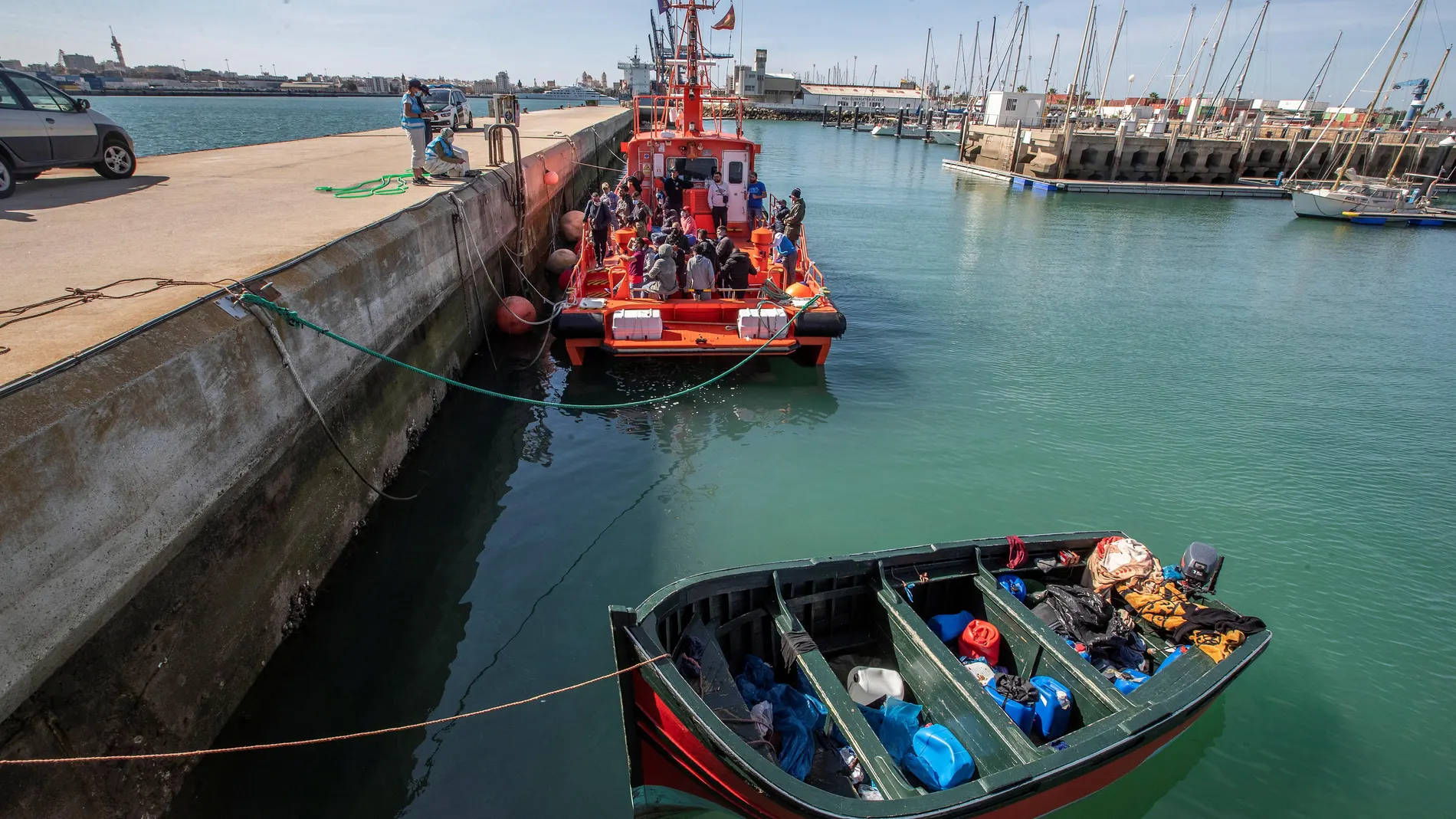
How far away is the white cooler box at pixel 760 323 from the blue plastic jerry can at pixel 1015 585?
525 centimetres

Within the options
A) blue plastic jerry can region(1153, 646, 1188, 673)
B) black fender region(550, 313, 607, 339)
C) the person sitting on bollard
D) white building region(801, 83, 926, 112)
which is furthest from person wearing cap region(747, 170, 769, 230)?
white building region(801, 83, 926, 112)

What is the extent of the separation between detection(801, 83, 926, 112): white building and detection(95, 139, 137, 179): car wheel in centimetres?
10210

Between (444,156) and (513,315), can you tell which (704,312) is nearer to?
(513,315)

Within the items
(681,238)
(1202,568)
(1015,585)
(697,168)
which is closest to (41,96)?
(681,238)

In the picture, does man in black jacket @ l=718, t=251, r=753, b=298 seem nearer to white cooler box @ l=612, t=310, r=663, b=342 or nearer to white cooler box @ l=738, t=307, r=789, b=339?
white cooler box @ l=738, t=307, r=789, b=339

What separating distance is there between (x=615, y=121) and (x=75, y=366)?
40.8 m

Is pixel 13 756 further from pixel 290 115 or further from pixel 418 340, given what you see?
pixel 290 115

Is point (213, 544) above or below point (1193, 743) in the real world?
above

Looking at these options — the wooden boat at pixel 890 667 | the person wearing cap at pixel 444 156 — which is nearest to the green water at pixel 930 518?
the wooden boat at pixel 890 667

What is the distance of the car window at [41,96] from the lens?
799 centimetres

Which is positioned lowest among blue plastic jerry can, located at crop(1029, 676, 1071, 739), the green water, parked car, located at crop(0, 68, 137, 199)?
the green water

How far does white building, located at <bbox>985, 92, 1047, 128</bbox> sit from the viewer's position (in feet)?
159

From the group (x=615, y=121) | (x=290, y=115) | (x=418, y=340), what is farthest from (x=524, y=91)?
(x=418, y=340)

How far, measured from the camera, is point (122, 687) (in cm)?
362
